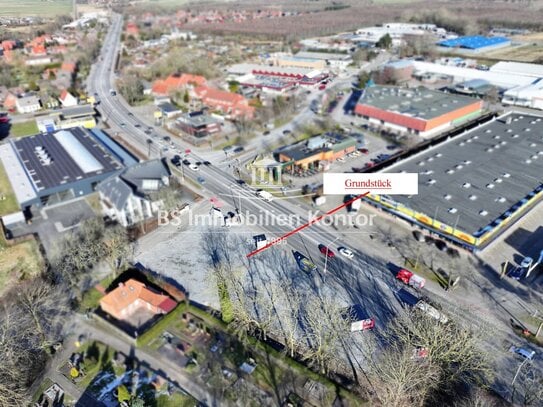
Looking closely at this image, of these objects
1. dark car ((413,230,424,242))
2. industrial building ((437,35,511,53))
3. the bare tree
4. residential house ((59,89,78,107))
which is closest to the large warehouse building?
dark car ((413,230,424,242))

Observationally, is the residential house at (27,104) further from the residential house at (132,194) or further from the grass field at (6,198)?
the residential house at (132,194)

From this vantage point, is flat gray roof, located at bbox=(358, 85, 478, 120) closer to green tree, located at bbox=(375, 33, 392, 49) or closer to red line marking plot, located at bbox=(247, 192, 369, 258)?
red line marking plot, located at bbox=(247, 192, 369, 258)

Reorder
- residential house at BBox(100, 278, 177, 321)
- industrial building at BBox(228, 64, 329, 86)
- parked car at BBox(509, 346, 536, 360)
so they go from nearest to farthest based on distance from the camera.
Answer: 1. parked car at BBox(509, 346, 536, 360)
2. residential house at BBox(100, 278, 177, 321)
3. industrial building at BBox(228, 64, 329, 86)

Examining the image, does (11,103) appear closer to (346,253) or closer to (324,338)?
(346,253)

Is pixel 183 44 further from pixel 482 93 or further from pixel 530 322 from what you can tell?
pixel 530 322

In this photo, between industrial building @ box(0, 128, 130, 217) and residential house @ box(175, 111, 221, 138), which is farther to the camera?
residential house @ box(175, 111, 221, 138)

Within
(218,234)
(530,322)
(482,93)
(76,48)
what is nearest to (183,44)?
(76,48)

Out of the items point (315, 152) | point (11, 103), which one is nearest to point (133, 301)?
point (315, 152)
